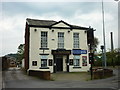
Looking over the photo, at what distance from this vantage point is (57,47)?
3125cm

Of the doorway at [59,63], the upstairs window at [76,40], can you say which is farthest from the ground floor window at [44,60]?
the upstairs window at [76,40]

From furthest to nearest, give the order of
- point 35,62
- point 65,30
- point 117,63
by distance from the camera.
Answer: point 117,63 < point 65,30 < point 35,62

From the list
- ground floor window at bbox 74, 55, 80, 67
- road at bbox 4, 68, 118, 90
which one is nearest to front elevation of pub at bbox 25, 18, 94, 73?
ground floor window at bbox 74, 55, 80, 67

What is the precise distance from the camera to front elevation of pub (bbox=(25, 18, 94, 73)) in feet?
99.3

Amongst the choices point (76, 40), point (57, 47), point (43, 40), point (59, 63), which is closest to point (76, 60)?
point (59, 63)

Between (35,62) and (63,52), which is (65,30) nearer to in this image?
(63,52)

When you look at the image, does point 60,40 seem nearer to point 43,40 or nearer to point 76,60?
point 43,40

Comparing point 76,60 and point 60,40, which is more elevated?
point 60,40

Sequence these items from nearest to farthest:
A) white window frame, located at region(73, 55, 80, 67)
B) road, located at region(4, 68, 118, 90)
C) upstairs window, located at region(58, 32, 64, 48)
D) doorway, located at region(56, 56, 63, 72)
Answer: road, located at region(4, 68, 118, 90)
doorway, located at region(56, 56, 63, 72)
upstairs window, located at region(58, 32, 64, 48)
white window frame, located at region(73, 55, 80, 67)

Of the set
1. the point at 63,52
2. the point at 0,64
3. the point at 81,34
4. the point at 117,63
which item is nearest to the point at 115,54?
the point at 117,63

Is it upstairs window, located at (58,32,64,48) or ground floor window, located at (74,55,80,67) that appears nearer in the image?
upstairs window, located at (58,32,64,48)

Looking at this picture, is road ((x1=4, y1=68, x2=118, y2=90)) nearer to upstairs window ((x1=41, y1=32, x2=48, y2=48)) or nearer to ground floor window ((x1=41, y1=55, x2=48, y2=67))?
Answer: ground floor window ((x1=41, y1=55, x2=48, y2=67))

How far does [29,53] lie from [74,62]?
23.2ft

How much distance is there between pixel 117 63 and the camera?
4725 centimetres
